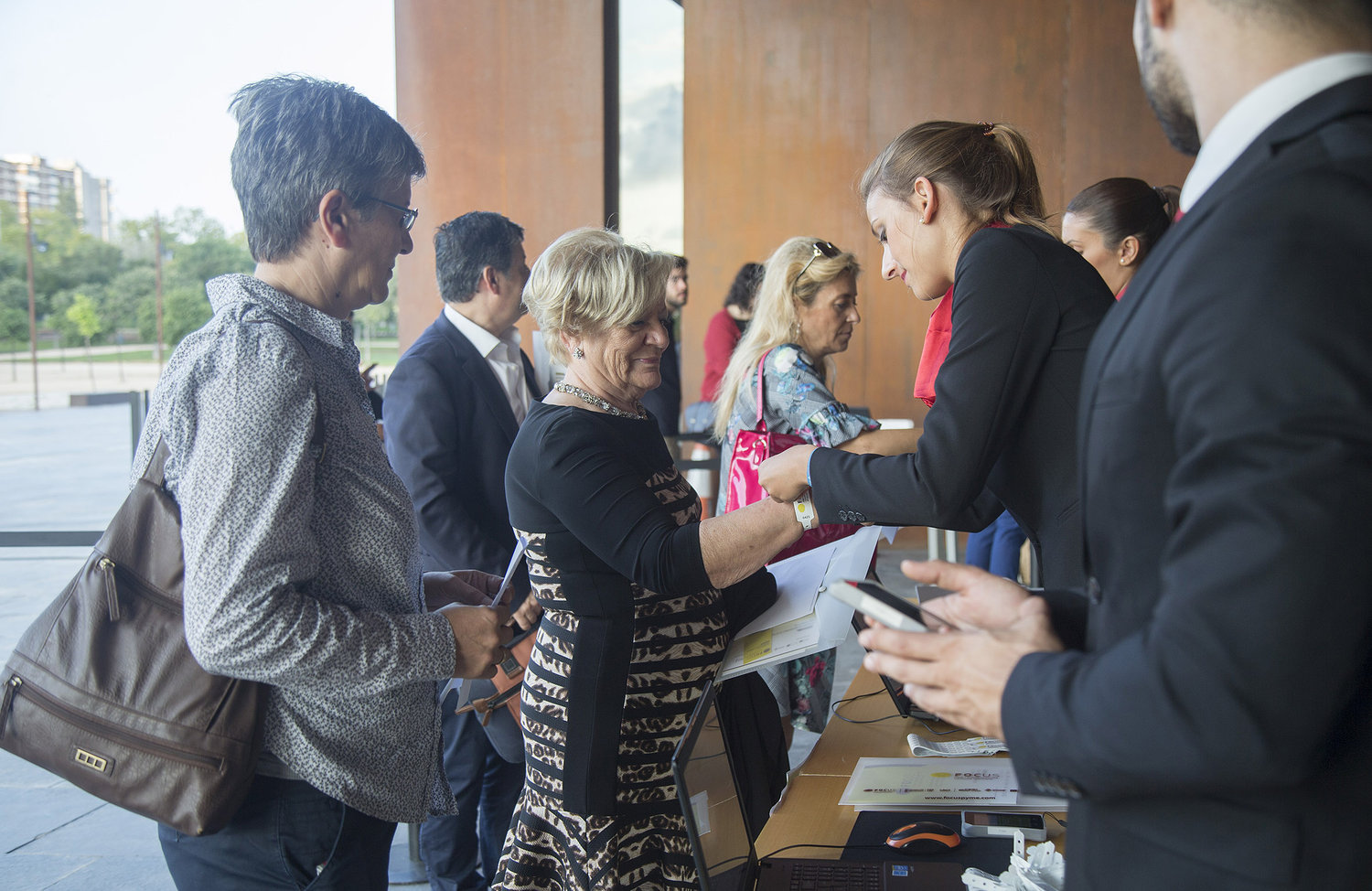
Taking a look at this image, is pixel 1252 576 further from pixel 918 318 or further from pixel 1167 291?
pixel 918 318

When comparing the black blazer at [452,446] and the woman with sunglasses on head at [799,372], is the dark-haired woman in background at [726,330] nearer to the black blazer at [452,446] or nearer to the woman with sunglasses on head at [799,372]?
the woman with sunglasses on head at [799,372]

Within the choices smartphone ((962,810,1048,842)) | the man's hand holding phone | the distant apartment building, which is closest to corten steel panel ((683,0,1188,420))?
the distant apartment building

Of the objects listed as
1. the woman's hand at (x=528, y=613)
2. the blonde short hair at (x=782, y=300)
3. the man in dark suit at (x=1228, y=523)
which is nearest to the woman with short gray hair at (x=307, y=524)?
the woman's hand at (x=528, y=613)

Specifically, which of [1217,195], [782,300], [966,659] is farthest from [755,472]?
[1217,195]

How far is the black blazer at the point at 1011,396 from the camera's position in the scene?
56.6 inches

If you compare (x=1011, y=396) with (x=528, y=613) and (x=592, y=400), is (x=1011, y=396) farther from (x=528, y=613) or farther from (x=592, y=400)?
(x=528, y=613)

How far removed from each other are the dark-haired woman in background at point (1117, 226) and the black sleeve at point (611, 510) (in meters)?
1.70

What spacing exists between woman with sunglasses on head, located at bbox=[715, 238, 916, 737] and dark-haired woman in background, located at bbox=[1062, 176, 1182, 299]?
73 centimetres

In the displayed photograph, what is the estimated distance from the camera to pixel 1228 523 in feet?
1.97

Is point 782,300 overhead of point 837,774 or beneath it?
overhead

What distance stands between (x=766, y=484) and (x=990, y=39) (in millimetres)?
6122

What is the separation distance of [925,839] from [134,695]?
1175 millimetres

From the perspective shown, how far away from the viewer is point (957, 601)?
2.96 ft

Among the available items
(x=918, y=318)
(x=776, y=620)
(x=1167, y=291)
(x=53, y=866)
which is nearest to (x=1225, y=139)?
(x=1167, y=291)
